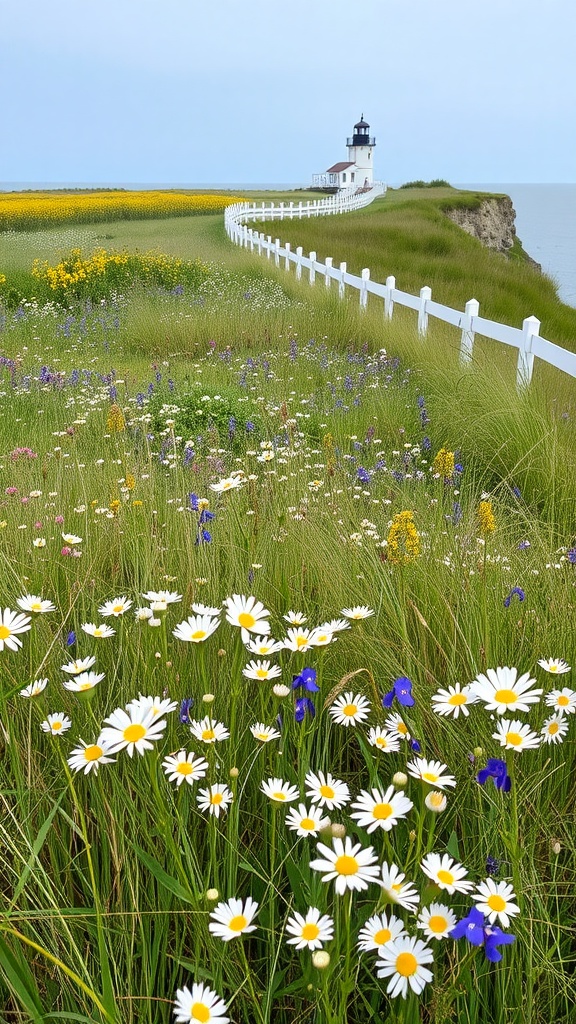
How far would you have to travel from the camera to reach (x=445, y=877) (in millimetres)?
1119

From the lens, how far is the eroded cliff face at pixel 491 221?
1890 inches

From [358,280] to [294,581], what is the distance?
1055 cm

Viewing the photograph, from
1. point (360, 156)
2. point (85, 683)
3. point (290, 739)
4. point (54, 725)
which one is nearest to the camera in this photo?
point (85, 683)

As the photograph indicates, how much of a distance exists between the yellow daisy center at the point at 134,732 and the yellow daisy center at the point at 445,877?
20.5 inches

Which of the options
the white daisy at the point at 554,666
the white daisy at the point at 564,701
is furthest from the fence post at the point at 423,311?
the white daisy at the point at 564,701

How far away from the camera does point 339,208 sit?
4556cm

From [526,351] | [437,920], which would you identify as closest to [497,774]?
[437,920]

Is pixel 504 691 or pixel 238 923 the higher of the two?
pixel 504 691

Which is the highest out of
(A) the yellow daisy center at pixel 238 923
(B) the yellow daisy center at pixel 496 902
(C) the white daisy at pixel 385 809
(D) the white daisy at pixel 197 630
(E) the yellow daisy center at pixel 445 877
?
(D) the white daisy at pixel 197 630

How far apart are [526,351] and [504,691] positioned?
5.82 metres

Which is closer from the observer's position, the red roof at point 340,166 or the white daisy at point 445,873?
the white daisy at point 445,873

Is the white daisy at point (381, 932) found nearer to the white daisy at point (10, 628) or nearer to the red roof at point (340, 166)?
the white daisy at point (10, 628)

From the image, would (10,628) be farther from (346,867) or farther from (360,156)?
(360,156)

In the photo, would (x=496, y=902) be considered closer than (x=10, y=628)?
Yes
